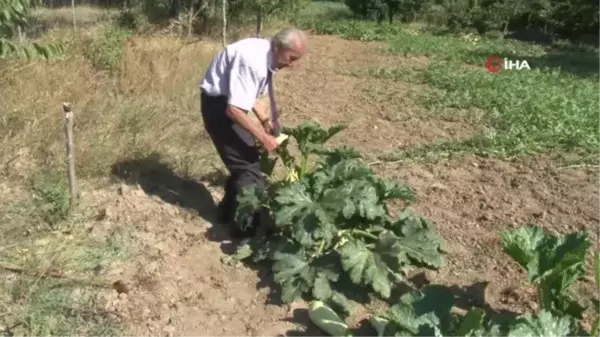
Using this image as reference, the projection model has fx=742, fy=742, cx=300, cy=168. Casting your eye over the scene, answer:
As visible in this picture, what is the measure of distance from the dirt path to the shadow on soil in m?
0.01

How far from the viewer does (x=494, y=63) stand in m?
12.0

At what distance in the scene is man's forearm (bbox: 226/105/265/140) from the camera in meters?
4.10

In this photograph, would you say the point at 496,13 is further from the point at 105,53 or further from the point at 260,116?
the point at 260,116

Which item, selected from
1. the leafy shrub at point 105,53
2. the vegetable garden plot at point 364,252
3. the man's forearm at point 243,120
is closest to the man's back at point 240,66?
the man's forearm at point 243,120

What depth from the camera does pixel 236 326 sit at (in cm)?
379

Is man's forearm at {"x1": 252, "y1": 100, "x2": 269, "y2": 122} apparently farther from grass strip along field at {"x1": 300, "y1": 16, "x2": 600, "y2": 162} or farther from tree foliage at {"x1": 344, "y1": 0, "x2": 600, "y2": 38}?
tree foliage at {"x1": 344, "y1": 0, "x2": 600, "y2": 38}

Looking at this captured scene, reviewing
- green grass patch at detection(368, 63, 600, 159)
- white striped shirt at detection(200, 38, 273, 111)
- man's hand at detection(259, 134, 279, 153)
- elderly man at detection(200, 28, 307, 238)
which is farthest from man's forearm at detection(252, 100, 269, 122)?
green grass patch at detection(368, 63, 600, 159)

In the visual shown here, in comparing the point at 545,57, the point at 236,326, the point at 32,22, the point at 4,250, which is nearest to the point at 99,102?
the point at 4,250

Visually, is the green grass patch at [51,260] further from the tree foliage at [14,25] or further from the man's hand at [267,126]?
the man's hand at [267,126]

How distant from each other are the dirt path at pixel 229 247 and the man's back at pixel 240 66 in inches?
36.3

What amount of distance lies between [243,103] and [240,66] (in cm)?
21

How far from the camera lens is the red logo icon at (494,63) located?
11242mm

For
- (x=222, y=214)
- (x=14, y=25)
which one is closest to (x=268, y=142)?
(x=222, y=214)

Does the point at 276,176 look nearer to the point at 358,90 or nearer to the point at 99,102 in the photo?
the point at 99,102
